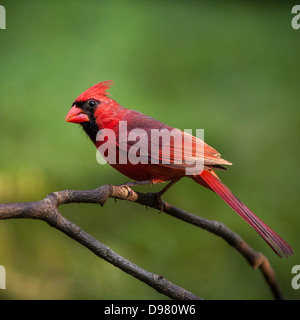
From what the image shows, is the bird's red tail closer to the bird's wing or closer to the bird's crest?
the bird's wing

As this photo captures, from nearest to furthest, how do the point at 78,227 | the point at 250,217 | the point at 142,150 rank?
the point at 78,227
the point at 250,217
the point at 142,150

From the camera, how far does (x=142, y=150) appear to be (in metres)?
1.98

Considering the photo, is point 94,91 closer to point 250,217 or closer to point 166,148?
point 166,148

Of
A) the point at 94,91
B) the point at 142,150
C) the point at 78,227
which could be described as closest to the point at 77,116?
the point at 94,91

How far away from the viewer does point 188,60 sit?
153 inches

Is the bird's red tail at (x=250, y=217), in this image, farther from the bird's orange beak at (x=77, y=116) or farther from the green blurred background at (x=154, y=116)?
the green blurred background at (x=154, y=116)

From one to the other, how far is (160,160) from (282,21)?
9.78 ft

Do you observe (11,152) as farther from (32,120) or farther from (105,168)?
(105,168)

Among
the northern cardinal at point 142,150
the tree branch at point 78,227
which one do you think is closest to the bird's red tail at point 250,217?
the northern cardinal at point 142,150

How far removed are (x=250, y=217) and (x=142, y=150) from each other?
541 millimetres

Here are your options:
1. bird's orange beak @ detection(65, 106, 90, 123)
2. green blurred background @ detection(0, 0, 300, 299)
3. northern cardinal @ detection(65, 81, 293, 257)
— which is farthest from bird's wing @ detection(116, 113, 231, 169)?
green blurred background @ detection(0, 0, 300, 299)

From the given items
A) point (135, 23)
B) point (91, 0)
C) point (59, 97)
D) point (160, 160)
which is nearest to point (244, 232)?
point (160, 160)

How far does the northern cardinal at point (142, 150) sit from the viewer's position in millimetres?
1912

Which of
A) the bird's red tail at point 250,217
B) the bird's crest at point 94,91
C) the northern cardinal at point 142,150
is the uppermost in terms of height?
the bird's crest at point 94,91
